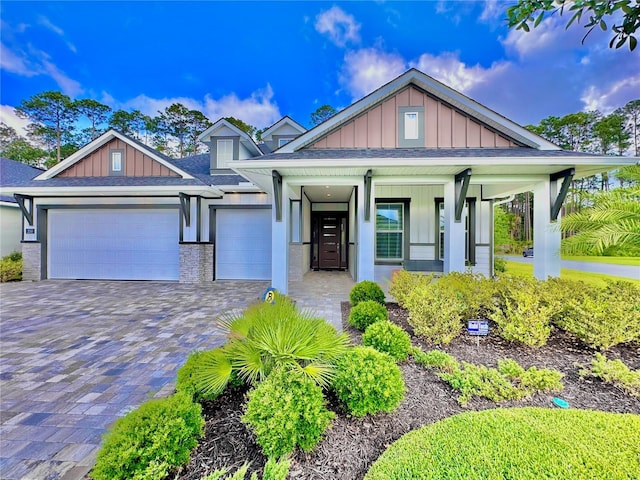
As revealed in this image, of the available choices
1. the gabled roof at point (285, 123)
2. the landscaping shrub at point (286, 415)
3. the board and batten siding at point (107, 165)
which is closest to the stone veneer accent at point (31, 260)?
the board and batten siding at point (107, 165)

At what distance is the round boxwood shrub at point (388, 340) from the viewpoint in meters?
3.15

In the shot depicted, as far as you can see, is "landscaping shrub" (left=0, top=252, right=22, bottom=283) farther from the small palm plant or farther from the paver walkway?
the small palm plant

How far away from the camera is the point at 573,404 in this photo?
94.7 inches

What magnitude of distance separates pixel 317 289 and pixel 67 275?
31.4 ft

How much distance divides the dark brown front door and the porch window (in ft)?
11.6


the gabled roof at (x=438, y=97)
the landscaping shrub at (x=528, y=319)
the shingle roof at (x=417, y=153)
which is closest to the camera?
the landscaping shrub at (x=528, y=319)

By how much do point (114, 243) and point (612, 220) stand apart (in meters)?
13.8

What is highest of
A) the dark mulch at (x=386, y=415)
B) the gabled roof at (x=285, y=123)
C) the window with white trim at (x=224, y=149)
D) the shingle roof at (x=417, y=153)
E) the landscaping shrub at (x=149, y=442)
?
the gabled roof at (x=285, y=123)

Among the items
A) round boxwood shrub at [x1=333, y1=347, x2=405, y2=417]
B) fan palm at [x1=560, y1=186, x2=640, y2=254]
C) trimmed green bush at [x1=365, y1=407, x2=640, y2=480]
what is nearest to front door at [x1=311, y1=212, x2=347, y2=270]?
fan palm at [x1=560, y1=186, x2=640, y2=254]

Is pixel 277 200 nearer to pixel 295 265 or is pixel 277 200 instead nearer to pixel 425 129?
pixel 295 265

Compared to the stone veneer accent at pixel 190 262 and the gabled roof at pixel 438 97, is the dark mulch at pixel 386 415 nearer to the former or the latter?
the gabled roof at pixel 438 97

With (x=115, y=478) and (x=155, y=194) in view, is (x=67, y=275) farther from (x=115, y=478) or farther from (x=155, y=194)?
(x=115, y=478)

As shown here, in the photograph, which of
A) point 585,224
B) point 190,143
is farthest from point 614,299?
point 190,143

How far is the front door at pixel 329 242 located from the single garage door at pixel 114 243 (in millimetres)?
6291
